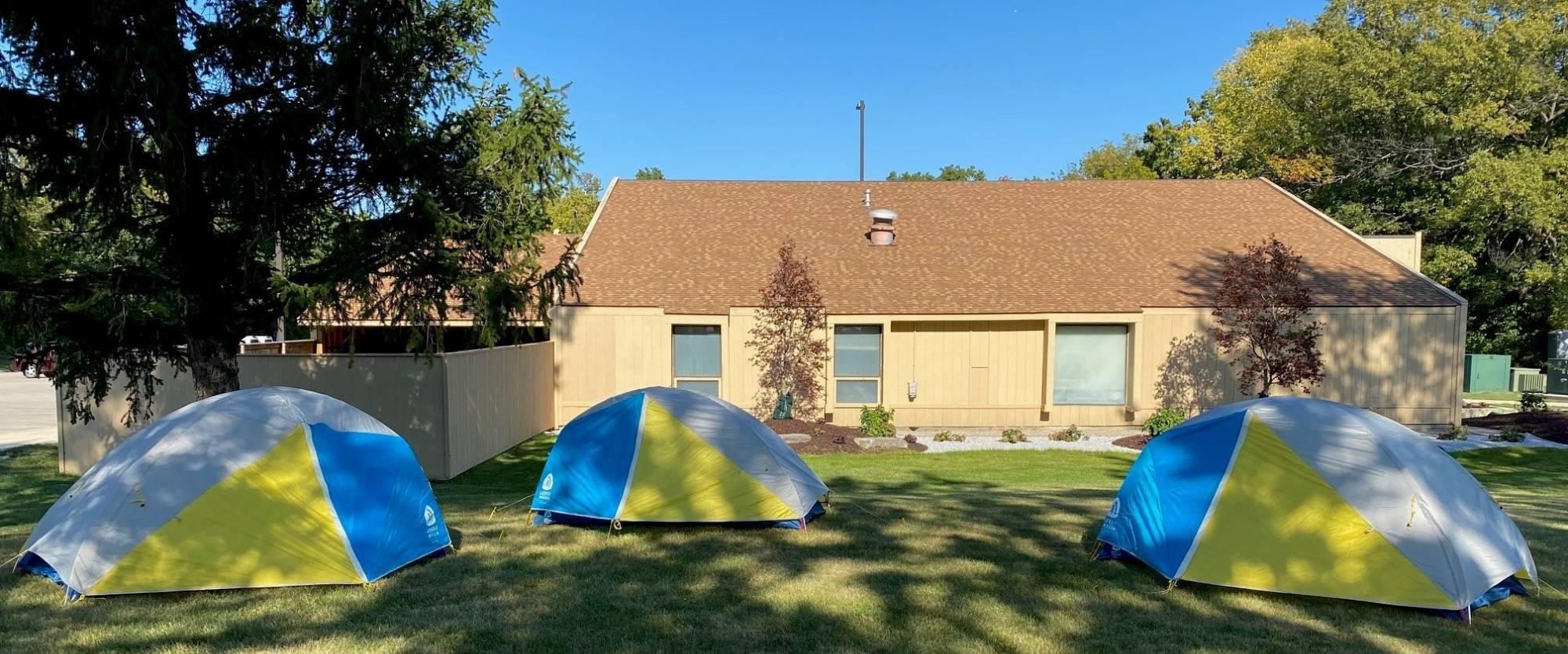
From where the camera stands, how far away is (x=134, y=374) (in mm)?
10680

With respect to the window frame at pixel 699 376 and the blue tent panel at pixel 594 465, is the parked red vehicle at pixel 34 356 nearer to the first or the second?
the blue tent panel at pixel 594 465

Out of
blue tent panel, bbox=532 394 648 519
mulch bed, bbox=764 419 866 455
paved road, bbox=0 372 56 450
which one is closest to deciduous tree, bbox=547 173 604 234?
paved road, bbox=0 372 56 450

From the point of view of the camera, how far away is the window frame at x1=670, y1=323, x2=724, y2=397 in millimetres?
17703

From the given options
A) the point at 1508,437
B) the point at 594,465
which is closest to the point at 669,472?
the point at 594,465

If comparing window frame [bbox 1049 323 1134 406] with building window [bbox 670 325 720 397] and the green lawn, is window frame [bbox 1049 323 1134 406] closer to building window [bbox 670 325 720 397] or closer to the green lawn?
building window [bbox 670 325 720 397]

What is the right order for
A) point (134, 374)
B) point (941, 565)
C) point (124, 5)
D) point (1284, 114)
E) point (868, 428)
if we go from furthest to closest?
1. point (1284, 114)
2. point (868, 428)
3. point (134, 374)
4. point (124, 5)
5. point (941, 565)

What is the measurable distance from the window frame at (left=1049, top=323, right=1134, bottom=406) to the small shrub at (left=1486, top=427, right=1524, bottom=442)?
254 inches

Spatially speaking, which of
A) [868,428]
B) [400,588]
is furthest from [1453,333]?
[400,588]

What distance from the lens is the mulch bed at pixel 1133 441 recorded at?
51.6 ft

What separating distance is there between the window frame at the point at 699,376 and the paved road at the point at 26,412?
32.9 ft

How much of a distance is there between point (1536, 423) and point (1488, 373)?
617 inches

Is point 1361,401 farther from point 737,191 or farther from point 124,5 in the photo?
point 124,5

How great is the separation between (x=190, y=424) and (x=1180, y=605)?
22.7ft

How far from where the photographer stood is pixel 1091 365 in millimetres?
18016
